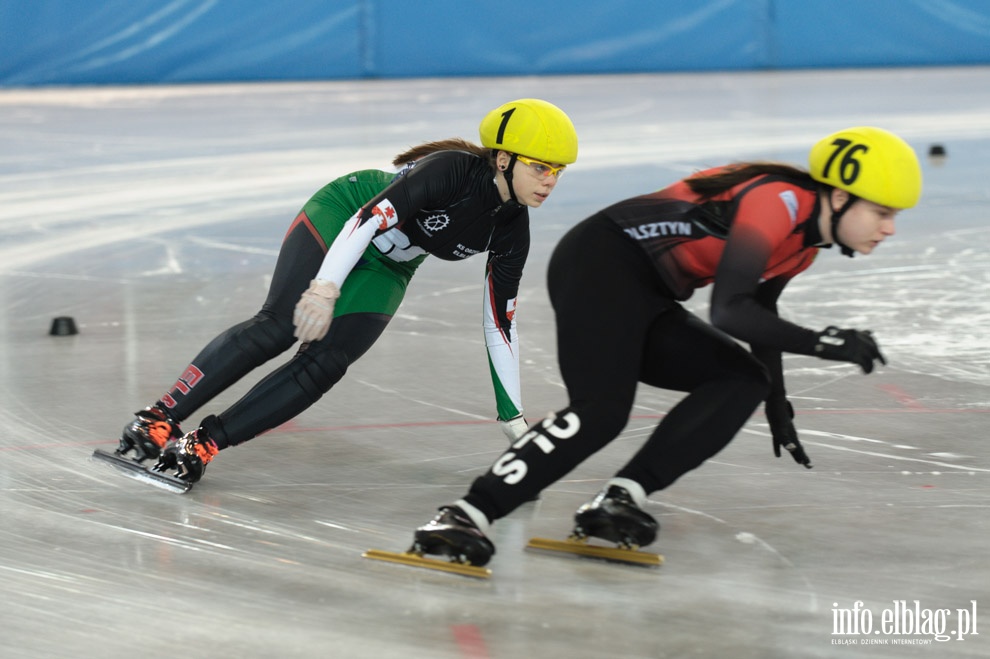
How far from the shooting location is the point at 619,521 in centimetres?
312

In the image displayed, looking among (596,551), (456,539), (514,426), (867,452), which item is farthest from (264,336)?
(867,452)

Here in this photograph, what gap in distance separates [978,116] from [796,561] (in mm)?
11694

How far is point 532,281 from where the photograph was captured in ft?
22.4

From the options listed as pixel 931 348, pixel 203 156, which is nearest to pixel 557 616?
pixel 931 348

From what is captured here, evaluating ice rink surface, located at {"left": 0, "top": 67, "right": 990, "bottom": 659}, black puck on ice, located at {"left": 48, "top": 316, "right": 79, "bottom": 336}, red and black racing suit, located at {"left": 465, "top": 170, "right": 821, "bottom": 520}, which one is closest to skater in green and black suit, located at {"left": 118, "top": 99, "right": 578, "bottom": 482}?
ice rink surface, located at {"left": 0, "top": 67, "right": 990, "bottom": 659}

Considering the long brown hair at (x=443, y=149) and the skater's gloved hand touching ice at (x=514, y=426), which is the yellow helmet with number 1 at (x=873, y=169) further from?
the skater's gloved hand touching ice at (x=514, y=426)

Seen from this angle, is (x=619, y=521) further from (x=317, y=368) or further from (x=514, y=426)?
(x=317, y=368)

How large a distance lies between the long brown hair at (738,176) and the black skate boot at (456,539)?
37.8 inches

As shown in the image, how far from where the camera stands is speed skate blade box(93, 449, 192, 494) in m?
3.71

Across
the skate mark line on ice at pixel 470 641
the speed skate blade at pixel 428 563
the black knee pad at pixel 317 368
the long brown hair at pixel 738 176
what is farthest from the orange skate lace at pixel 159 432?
the long brown hair at pixel 738 176

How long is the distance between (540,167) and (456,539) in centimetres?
108

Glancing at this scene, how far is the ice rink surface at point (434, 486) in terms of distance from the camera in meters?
2.79

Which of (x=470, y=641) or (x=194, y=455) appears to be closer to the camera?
(x=470, y=641)

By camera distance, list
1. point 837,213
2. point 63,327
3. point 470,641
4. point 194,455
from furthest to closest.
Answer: point 63,327 < point 194,455 < point 837,213 < point 470,641
